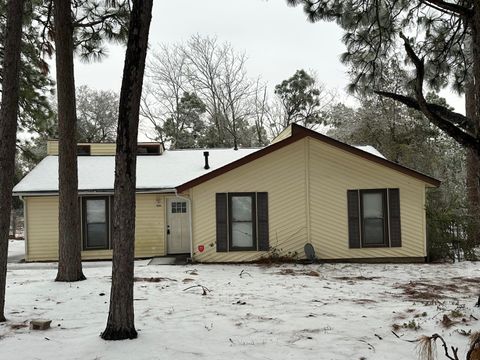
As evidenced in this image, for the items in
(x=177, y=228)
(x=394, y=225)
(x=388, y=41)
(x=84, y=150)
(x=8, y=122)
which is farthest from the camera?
(x=84, y=150)

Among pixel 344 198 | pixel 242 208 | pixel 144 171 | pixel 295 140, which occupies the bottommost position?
pixel 242 208

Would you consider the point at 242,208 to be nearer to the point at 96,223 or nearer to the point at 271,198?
the point at 271,198

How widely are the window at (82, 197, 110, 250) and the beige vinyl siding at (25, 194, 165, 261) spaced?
274 millimetres

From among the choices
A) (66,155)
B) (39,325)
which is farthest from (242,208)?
(39,325)

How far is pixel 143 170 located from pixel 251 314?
31.7ft

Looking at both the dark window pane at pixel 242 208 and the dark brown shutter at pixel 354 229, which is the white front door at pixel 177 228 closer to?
the dark window pane at pixel 242 208

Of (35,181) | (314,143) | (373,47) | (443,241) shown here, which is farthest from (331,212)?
(35,181)

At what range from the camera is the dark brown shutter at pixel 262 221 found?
1152 cm

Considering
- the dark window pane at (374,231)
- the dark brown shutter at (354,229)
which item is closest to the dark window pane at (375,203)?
the dark window pane at (374,231)

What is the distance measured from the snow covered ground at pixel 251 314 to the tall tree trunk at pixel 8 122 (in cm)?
103

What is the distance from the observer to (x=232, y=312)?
5.91 metres

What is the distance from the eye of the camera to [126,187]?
459 centimetres

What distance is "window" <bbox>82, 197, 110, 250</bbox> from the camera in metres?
13.0

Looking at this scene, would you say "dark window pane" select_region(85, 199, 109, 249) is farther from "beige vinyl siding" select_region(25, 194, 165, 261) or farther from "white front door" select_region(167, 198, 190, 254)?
"white front door" select_region(167, 198, 190, 254)
